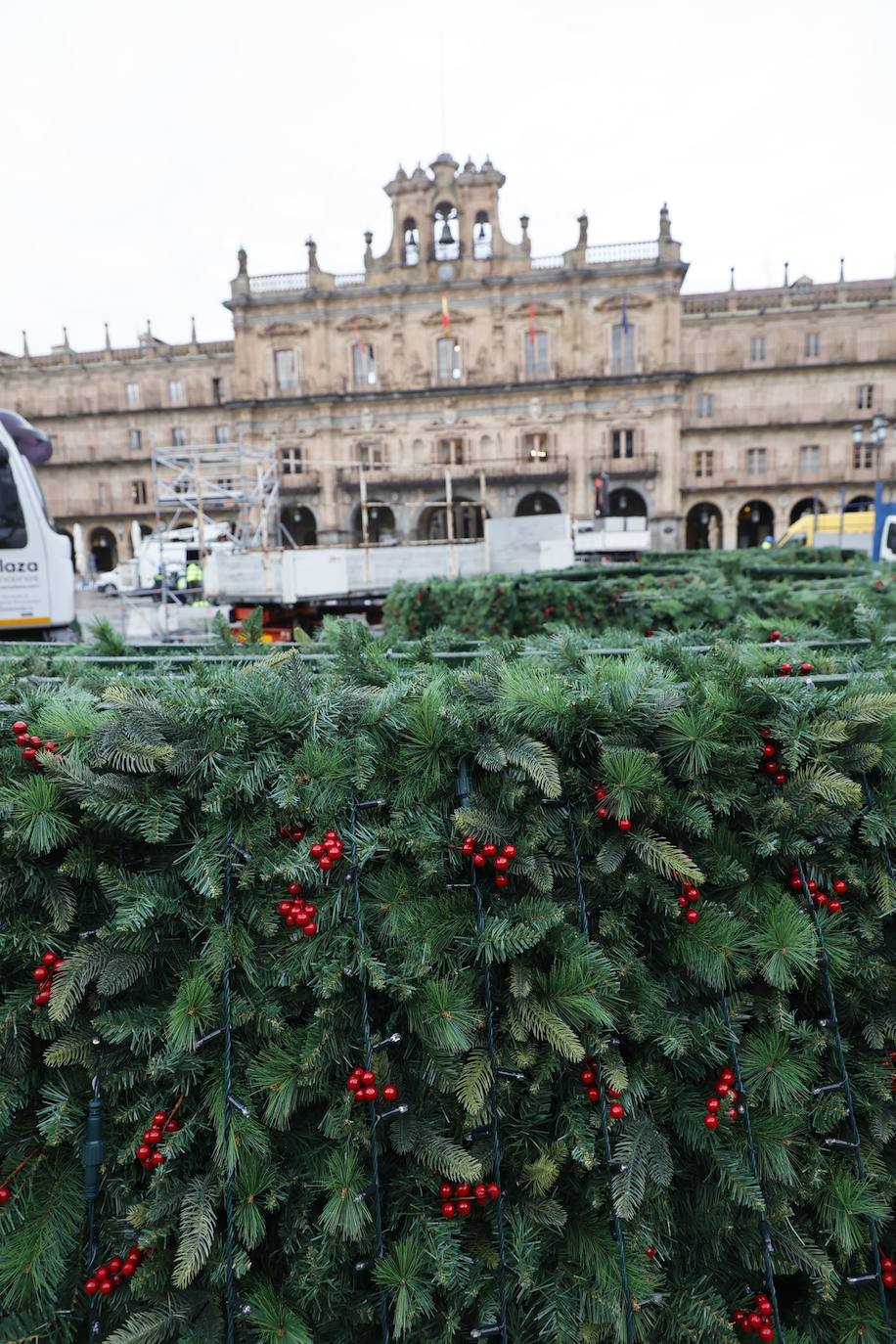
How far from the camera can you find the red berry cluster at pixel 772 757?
1783 millimetres

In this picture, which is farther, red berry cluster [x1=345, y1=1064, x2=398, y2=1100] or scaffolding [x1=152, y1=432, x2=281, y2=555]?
scaffolding [x1=152, y1=432, x2=281, y2=555]

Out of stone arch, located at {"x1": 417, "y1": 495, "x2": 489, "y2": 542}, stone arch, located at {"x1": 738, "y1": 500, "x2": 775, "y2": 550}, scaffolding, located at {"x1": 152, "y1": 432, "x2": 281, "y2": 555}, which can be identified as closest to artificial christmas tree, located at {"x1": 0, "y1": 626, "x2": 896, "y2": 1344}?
scaffolding, located at {"x1": 152, "y1": 432, "x2": 281, "y2": 555}

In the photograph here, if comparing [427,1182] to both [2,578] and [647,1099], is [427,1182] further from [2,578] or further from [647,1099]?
[2,578]

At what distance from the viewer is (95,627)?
322cm

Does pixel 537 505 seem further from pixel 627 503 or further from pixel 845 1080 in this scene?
pixel 845 1080

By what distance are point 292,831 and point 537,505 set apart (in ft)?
109

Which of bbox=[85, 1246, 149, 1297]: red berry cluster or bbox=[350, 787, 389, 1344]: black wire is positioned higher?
bbox=[350, 787, 389, 1344]: black wire

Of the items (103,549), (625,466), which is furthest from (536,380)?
(103,549)

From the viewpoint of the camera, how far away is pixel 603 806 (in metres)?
1.68

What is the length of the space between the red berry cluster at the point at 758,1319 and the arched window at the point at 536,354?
32.8 metres

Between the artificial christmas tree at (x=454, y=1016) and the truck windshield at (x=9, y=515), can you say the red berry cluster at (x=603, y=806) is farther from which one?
the truck windshield at (x=9, y=515)

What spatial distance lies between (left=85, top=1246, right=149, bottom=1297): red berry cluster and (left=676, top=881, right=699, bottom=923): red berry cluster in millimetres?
1338

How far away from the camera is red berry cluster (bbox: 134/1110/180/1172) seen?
1579mm

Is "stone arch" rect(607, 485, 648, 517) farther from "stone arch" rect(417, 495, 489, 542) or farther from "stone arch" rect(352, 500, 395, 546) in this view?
"stone arch" rect(352, 500, 395, 546)
